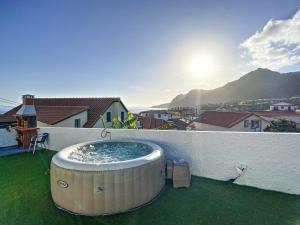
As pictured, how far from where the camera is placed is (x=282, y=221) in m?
3.57

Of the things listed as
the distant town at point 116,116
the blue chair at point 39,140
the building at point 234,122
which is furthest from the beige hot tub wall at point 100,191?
the building at point 234,122

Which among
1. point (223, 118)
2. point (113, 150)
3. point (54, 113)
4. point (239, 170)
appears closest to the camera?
point (239, 170)

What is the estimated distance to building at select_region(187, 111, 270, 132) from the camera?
78.3ft

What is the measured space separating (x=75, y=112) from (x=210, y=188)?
530 inches

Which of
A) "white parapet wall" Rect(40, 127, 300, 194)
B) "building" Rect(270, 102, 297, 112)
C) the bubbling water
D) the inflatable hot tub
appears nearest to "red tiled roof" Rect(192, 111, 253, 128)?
"building" Rect(270, 102, 297, 112)

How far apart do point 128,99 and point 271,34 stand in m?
15.9

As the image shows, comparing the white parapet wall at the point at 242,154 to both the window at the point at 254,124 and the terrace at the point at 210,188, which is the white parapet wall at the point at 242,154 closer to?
the terrace at the point at 210,188

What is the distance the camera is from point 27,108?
947cm

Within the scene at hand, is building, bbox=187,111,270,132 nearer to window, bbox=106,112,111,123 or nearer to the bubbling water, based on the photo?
window, bbox=106,112,111,123

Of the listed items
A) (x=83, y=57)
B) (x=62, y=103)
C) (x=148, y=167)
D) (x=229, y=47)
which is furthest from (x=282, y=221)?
(x=62, y=103)

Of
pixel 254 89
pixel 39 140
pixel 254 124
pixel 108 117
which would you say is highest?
pixel 254 89

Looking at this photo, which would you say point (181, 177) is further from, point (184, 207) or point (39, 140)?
point (39, 140)

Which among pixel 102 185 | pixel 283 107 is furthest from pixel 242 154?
pixel 283 107

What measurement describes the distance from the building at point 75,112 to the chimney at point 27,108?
95.8 inches
